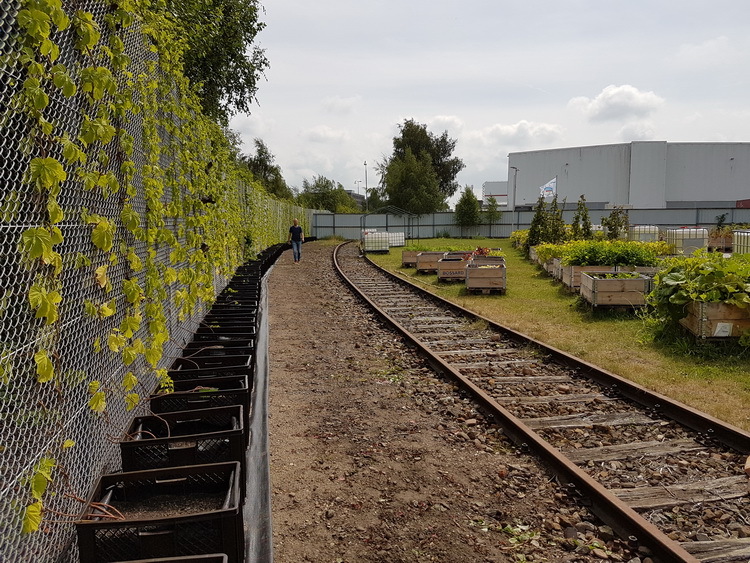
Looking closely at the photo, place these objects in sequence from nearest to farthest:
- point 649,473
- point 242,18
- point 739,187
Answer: point 649,473
point 242,18
point 739,187

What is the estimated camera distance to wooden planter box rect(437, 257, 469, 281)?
58.2ft

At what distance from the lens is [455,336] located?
9.91 m

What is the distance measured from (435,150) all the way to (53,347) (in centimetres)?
8287

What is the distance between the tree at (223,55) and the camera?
15.4 metres

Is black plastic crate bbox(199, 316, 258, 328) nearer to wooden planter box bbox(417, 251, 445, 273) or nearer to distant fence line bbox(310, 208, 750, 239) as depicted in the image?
wooden planter box bbox(417, 251, 445, 273)

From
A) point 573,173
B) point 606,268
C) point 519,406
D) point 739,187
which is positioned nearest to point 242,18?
point 606,268

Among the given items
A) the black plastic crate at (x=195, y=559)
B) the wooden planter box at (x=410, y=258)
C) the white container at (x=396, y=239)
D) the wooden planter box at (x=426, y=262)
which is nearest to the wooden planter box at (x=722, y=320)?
the black plastic crate at (x=195, y=559)

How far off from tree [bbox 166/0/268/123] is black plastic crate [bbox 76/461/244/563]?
13574 millimetres

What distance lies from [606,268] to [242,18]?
13231mm

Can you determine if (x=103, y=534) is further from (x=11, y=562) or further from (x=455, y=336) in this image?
(x=455, y=336)

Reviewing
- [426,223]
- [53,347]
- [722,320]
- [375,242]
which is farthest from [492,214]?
[53,347]

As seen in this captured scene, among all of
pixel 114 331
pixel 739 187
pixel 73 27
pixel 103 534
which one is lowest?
pixel 103 534

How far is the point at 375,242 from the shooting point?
1271 inches

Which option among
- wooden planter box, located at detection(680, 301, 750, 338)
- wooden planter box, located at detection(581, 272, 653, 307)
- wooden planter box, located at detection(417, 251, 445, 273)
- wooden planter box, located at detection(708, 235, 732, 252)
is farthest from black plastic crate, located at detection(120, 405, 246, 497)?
wooden planter box, located at detection(708, 235, 732, 252)
